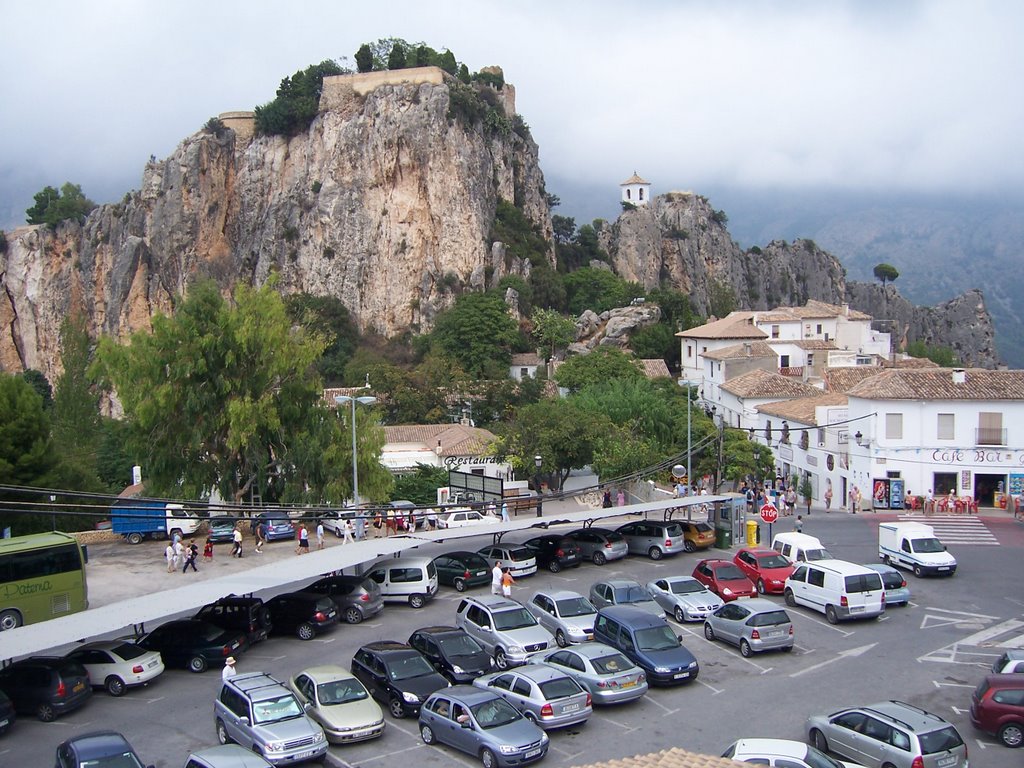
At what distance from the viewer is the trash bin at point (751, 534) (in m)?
33.1

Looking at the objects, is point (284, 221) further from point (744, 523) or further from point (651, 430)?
point (744, 523)

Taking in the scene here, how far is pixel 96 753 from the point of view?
14125 mm

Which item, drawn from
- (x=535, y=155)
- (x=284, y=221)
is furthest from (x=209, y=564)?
(x=535, y=155)

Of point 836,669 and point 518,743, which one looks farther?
point 836,669

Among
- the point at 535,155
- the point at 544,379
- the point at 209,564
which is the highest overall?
the point at 535,155

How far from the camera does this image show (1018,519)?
37.8 meters

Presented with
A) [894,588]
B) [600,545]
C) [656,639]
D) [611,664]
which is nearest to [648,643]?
[656,639]

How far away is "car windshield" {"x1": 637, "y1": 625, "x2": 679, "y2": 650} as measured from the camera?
20109 mm

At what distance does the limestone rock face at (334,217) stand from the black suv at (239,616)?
66.6m

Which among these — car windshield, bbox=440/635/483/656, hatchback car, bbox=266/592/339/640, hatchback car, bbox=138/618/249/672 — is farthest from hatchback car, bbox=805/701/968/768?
hatchback car, bbox=138/618/249/672

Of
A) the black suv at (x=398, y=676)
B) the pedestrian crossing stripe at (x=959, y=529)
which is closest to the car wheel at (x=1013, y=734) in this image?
the black suv at (x=398, y=676)

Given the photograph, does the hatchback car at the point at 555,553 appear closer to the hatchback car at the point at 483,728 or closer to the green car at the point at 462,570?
the green car at the point at 462,570

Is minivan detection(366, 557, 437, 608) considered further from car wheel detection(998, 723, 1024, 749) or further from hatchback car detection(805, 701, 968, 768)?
car wheel detection(998, 723, 1024, 749)

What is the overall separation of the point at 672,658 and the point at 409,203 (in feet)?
249
